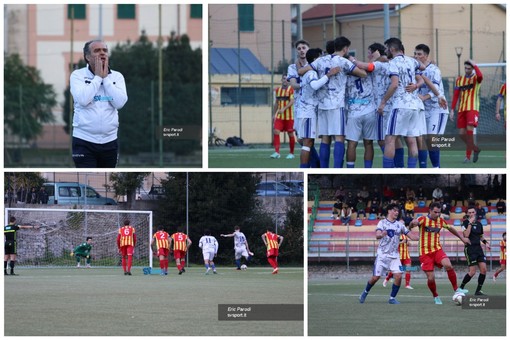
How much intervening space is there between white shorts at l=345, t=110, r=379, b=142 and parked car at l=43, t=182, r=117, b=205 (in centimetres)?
282

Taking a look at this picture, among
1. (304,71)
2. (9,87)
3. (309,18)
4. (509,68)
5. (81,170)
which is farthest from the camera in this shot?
(9,87)

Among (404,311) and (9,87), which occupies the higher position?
(9,87)

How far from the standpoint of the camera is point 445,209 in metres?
12.1

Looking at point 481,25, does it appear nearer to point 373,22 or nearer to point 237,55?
point 373,22

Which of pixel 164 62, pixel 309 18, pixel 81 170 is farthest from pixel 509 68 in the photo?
pixel 164 62

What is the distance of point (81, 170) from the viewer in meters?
9.80

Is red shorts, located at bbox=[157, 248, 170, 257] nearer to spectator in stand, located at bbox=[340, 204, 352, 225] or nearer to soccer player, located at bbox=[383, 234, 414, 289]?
spectator in stand, located at bbox=[340, 204, 352, 225]

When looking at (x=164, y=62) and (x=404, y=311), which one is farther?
(x=164, y=62)

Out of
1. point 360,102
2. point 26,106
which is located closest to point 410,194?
point 360,102

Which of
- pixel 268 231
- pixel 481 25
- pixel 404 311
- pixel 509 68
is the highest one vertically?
pixel 481 25

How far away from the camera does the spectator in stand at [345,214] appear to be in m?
11.6

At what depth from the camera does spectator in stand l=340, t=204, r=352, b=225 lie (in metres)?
11.6

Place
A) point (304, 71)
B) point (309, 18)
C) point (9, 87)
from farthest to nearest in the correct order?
point (9, 87), point (309, 18), point (304, 71)

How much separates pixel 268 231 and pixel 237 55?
13.6 metres
